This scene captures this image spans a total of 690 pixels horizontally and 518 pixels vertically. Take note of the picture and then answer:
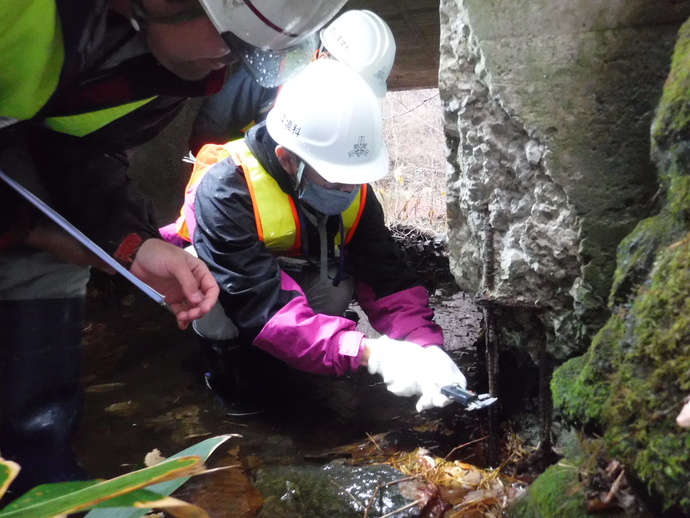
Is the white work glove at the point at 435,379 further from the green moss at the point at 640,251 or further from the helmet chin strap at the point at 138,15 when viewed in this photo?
the helmet chin strap at the point at 138,15

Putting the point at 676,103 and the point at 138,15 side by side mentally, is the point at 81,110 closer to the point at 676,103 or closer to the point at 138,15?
the point at 138,15

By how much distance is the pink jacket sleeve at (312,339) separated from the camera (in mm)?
2070

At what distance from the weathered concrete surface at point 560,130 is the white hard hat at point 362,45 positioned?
55.0 inches

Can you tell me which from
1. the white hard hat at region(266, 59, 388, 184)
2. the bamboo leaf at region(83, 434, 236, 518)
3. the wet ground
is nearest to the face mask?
the white hard hat at region(266, 59, 388, 184)

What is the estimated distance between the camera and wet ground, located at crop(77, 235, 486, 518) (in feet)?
7.08

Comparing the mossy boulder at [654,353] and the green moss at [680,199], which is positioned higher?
the green moss at [680,199]

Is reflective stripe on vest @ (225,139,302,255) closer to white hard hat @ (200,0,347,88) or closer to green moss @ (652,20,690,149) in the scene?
white hard hat @ (200,0,347,88)

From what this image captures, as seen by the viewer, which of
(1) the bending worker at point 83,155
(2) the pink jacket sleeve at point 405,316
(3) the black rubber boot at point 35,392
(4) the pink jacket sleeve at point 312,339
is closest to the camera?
(1) the bending worker at point 83,155

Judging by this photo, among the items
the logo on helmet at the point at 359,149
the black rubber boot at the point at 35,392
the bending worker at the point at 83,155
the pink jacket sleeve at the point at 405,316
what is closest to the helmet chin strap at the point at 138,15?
the bending worker at the point at 83,155

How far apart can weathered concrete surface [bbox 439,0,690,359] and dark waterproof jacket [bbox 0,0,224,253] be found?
34.5 inches

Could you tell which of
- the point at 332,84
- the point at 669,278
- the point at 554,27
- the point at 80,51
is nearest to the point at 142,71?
the point at 80,51

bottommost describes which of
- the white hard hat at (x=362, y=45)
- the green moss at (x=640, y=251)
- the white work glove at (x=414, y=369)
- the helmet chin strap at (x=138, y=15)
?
the white work glove at (x=414, y=369)

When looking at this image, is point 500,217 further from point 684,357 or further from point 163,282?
point 163,282

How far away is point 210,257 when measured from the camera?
221 centimetres
